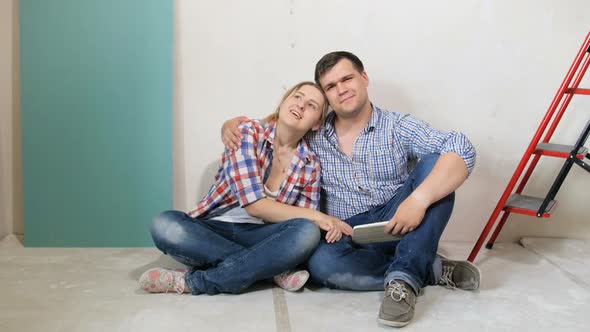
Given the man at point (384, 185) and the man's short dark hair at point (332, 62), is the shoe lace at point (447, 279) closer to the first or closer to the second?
the man at point (384, 185)

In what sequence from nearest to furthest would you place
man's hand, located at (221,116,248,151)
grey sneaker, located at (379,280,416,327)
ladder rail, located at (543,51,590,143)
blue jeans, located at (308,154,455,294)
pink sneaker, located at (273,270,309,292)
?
grey sneaker, located at (379,280,416,327), blue jeans, located at (308,154,455,294), pink sneaker, located at (273,270,309,292), man's hand, located at (221,116,248,151), ladder rail, located at (543,51,590,143)

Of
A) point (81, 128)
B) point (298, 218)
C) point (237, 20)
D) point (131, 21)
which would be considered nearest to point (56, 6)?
point (131, 21)

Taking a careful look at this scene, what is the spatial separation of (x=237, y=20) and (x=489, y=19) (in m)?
1.17

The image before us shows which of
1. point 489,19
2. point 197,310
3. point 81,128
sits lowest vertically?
point 197,310

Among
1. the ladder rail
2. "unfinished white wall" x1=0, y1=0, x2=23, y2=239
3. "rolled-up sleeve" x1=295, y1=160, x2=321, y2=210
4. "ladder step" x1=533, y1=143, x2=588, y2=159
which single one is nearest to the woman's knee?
"rolled-up sleeve" x1=295, y1=160, x2=321, y2=210

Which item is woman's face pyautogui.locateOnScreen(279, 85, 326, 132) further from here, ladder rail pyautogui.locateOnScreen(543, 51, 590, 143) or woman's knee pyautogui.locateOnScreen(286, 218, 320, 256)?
Result: ladder rail pyautogui.locateOnScreen(543, 51, 590, 143)

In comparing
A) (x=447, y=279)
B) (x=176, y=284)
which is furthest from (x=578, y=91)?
(x=176, y=284)

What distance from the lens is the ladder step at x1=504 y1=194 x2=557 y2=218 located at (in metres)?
2.36

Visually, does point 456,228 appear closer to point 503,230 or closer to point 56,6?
point 503,230

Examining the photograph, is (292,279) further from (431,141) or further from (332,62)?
(332,62)

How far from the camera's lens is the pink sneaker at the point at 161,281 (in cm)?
199

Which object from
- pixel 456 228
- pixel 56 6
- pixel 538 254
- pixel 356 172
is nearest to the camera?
pixel 356 172

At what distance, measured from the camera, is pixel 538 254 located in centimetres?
267

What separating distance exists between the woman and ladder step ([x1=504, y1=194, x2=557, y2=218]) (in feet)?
2.50
